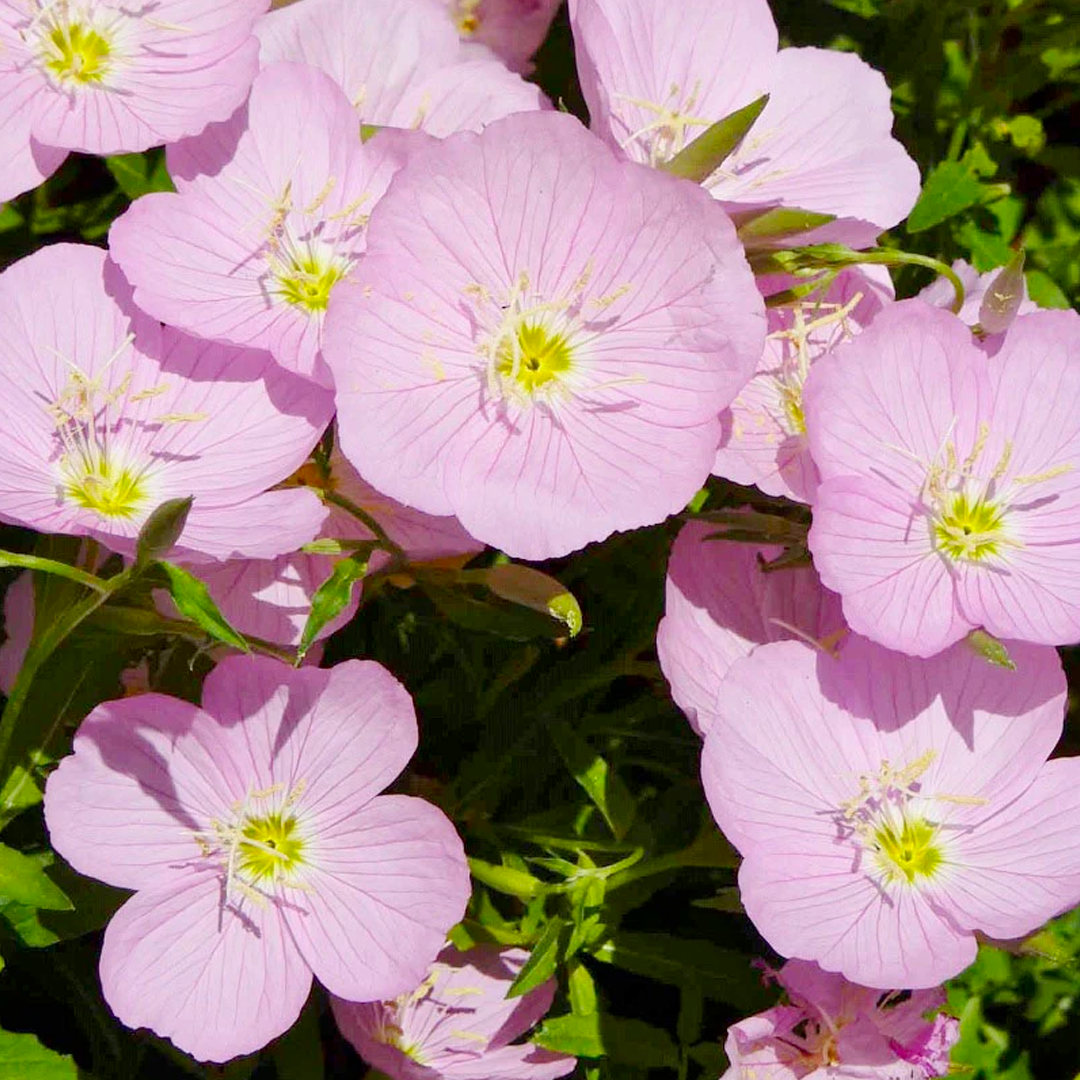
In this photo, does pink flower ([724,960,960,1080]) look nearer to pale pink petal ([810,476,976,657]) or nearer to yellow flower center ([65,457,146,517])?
pale pink petal ([810,476,976,657])

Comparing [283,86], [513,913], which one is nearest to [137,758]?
[513,913]

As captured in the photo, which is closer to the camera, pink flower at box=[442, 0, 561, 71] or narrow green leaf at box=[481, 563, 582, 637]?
narrow green leaf at box=[481, 563, 582, 637]

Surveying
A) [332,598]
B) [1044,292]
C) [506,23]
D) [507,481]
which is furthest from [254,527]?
[1044,292]

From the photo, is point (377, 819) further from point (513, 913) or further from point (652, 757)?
point (652, 757)

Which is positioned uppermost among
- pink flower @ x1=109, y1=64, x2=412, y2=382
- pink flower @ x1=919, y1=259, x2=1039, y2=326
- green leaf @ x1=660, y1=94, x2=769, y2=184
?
green leaf @ x1=660, y1=94, x2=769, y2=184

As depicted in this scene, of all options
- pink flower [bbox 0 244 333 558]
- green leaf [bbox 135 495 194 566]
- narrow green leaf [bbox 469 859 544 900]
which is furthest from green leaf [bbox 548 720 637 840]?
green leaf [bbox 135 495 194 566]
